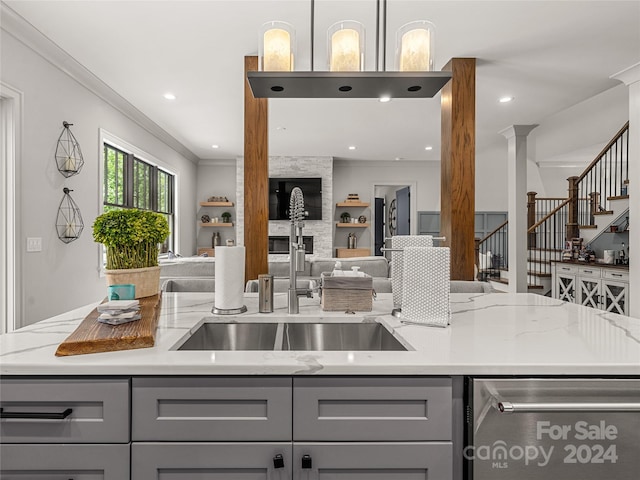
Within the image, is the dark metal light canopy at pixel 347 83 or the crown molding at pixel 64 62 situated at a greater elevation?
the crown molding at pixel 64 62

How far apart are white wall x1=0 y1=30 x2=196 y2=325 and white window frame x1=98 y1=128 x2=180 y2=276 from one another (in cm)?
5

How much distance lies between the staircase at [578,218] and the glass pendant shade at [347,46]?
4.36 metres

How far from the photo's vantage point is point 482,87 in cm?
396

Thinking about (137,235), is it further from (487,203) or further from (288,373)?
(487,203)

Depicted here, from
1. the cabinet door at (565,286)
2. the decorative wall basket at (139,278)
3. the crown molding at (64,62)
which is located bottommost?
the cabinet door at (565,286)

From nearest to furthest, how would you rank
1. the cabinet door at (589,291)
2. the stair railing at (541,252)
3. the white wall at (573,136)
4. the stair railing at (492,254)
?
1. the cabinet door at (589,291)
2. the white wall at (573,136)
3. the stair railing at (541,252)
4. the stair railing at (492,254)

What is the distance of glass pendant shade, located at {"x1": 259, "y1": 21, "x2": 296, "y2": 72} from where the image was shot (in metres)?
1.43

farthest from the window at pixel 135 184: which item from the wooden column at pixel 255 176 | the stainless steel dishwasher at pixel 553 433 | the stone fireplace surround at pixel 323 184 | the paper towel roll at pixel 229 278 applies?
the stainless steel dishwasher at pixel 553 433

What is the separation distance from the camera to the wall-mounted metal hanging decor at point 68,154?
129 inches

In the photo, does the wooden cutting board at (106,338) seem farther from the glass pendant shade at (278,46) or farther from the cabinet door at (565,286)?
the cabinet door at (565,286)

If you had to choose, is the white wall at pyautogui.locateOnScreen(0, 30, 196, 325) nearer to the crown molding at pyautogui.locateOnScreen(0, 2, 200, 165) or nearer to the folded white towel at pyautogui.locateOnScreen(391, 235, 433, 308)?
the crown molding at pyautogui.locateOnScreen(0, 2, 200, 165)

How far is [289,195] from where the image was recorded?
7320mm

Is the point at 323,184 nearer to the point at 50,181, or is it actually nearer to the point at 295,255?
the point at 50,181

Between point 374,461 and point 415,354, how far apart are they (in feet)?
0.92
